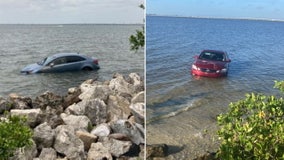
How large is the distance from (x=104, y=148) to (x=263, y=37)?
1406 mm

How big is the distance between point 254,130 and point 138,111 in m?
1.78

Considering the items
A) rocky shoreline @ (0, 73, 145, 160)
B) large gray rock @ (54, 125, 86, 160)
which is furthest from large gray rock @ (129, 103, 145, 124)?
large gray rock @ (54, 125, 86, 160)

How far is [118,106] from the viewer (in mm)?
3723

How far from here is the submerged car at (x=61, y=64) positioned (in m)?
3.96

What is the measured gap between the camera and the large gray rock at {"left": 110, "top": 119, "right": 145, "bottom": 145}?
10.3ft

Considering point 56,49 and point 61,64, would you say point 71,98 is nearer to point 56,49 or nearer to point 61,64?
point 61,64

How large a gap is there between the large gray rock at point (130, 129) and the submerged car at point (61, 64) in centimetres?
101

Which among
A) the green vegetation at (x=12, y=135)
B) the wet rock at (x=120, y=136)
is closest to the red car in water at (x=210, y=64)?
the green vegetation at (x=12, y=135)

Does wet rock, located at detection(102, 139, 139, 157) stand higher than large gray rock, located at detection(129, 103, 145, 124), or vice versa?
large gray rock, located at detection(129, 103, 145, 124)

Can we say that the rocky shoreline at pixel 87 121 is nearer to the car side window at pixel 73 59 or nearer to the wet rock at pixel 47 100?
the wet rock at pixel 47 100

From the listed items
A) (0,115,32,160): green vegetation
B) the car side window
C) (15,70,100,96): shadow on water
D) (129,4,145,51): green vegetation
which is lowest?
(15,70,100,96): shadow on water

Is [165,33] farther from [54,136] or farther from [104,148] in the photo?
[54,136]

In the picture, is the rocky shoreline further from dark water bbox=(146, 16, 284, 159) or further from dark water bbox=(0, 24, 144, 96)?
dark water bbox=(146, 16, 284, 159)

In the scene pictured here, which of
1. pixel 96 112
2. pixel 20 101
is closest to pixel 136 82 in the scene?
pixel 96 112
